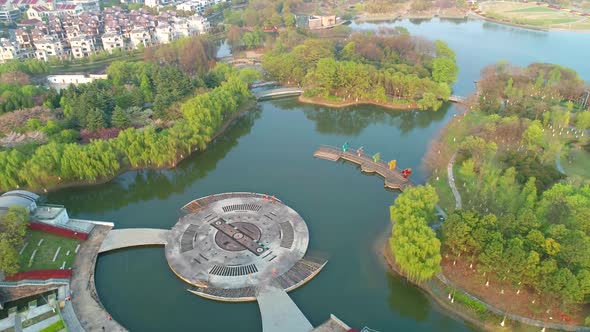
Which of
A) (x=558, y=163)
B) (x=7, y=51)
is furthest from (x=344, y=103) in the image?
(x=7, y=51)

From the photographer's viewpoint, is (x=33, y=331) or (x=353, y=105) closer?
(x=33, y=331)

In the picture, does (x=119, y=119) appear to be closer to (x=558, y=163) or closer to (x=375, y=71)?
(x=375, y=71)

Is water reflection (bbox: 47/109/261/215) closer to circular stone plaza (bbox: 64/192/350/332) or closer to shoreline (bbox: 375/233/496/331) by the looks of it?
circular stone plaza (bbox: 64/192/350/332)

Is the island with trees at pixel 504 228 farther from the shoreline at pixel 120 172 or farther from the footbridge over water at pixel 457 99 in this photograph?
the shoreline at pixel 120 172

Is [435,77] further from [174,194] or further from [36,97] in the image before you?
[36,97]

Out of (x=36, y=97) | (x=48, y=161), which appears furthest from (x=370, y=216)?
(x=36, y=97)

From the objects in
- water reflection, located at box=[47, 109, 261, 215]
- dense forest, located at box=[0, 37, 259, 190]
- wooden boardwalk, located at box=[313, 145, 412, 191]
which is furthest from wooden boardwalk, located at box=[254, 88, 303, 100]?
wooden boardwalk, located at box=[313, 145, 412, 191]
